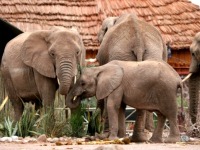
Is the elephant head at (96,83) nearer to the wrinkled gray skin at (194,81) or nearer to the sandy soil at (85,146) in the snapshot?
the sandy soil at (85,146)

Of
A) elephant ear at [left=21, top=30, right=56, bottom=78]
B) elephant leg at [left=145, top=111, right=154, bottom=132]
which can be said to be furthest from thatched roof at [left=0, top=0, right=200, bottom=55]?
elephant leg at [left=145, top=111, right=154, bottom=132]

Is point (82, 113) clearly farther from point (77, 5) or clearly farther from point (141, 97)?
point (77, 5)

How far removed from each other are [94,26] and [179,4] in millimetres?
3537

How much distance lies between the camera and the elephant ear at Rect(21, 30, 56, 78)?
16453 mm

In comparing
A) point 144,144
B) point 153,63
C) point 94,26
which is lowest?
point 144,144

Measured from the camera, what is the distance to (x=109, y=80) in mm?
14883

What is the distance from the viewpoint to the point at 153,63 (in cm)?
1488

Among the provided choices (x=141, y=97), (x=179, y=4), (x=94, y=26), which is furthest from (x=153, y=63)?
(x=179, y=4)

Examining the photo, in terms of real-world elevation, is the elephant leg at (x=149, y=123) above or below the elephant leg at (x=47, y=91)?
below

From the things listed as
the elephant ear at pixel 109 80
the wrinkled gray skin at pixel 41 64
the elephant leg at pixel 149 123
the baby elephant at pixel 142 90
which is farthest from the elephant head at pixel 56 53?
the elephant leg at pixel 149 123

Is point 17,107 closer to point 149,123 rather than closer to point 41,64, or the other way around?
point 41,64

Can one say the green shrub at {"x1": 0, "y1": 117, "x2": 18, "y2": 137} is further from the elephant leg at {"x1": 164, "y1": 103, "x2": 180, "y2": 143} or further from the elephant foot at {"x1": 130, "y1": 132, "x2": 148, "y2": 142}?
the elephant leg at {"x1": 164, "y1": 103, "x2": 180, "y2": 143}

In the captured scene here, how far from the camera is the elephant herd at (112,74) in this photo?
14.8 meters

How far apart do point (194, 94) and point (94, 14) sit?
941cm
